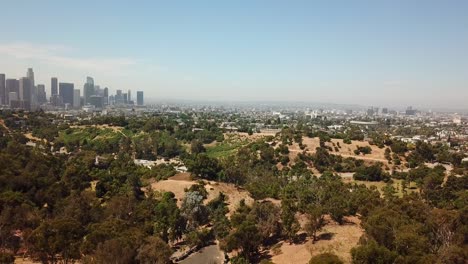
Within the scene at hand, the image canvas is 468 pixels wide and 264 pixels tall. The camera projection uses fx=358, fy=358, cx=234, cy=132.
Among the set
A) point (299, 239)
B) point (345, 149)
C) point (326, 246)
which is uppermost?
point (345, 149)

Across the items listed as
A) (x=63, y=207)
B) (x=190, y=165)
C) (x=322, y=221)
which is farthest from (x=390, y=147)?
(x=63, y=207)

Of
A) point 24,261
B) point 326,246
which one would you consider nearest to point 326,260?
point 326,246

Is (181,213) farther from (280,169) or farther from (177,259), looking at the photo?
(280,169)

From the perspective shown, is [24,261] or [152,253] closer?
[152,253]

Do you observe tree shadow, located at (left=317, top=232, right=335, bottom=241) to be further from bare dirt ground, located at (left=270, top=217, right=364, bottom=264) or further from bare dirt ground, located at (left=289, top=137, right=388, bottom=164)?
bare dirt ground, located at (left=289, top=137, right=388, bottom=164)

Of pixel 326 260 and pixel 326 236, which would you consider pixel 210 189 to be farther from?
pixel 326 260

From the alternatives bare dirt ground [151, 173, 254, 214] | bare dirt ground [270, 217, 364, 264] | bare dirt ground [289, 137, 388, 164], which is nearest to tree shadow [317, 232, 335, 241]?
bare dirt ground [270, 217, 364, 264]
